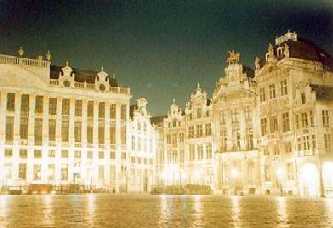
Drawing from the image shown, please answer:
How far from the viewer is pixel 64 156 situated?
60.9 m

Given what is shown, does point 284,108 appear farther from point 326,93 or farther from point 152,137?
point 152,137

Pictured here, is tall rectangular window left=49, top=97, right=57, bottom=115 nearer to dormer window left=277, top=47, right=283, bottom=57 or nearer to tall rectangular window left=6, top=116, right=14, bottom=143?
tall rectangular window left=6, top=116, right=14, bottom=143

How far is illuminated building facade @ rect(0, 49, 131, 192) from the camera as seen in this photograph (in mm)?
57969

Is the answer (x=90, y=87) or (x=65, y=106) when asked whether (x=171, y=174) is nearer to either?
(x=90, y=87)

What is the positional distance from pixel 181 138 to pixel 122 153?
881cm

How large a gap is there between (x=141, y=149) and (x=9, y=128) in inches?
758

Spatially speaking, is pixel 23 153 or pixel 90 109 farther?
pixel 90 109

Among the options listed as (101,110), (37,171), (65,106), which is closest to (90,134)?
(101,110)

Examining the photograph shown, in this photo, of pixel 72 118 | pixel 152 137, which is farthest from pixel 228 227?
pixel 152 137

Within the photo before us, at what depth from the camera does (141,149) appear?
67.9 m

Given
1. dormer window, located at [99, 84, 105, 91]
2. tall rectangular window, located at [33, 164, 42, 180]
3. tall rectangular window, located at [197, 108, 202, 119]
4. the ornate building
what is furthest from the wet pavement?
dormer window, located at [99, 84, 105, 91]

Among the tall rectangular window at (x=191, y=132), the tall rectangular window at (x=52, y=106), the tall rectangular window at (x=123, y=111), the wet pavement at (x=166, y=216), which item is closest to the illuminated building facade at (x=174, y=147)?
the tall rectangular window at (x=191, y=132)

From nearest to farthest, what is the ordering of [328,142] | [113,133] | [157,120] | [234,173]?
1. [328,142]
2. [234,173]
3. [113,133]
4. [157,120]

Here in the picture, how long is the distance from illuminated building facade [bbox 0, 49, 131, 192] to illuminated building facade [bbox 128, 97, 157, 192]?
5.01ft
